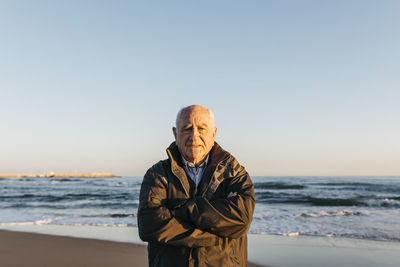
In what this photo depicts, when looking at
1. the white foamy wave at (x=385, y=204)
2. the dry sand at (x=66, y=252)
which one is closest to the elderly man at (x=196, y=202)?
the dry sand at (x=66, y=252)

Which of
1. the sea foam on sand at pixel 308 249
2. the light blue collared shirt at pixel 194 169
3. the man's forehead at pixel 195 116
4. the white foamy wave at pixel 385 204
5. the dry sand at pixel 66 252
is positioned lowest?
the white foamy wave at pixel 385 204

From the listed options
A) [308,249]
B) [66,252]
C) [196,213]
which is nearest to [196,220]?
[196,213]

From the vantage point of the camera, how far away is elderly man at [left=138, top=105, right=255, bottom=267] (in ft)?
5.51

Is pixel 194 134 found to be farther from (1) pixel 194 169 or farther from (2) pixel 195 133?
(1) pixel 194 169

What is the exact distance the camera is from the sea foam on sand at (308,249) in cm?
551

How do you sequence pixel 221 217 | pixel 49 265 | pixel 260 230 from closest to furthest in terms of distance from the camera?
pixel 221 217, pixel 49 265, pixel 260 230

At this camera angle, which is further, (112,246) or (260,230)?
(260,230)

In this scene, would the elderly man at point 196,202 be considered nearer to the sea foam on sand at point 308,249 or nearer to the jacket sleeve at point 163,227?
the jacket sleeve at point 163,227

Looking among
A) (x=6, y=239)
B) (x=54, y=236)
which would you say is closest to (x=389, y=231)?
(x=54, y=236)

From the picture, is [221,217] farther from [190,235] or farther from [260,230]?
[260,230]

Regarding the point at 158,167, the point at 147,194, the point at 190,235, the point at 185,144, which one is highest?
the point at 185,144

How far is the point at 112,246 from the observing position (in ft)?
22.3

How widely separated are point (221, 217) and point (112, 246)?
577cm

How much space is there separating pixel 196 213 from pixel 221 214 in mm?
125
